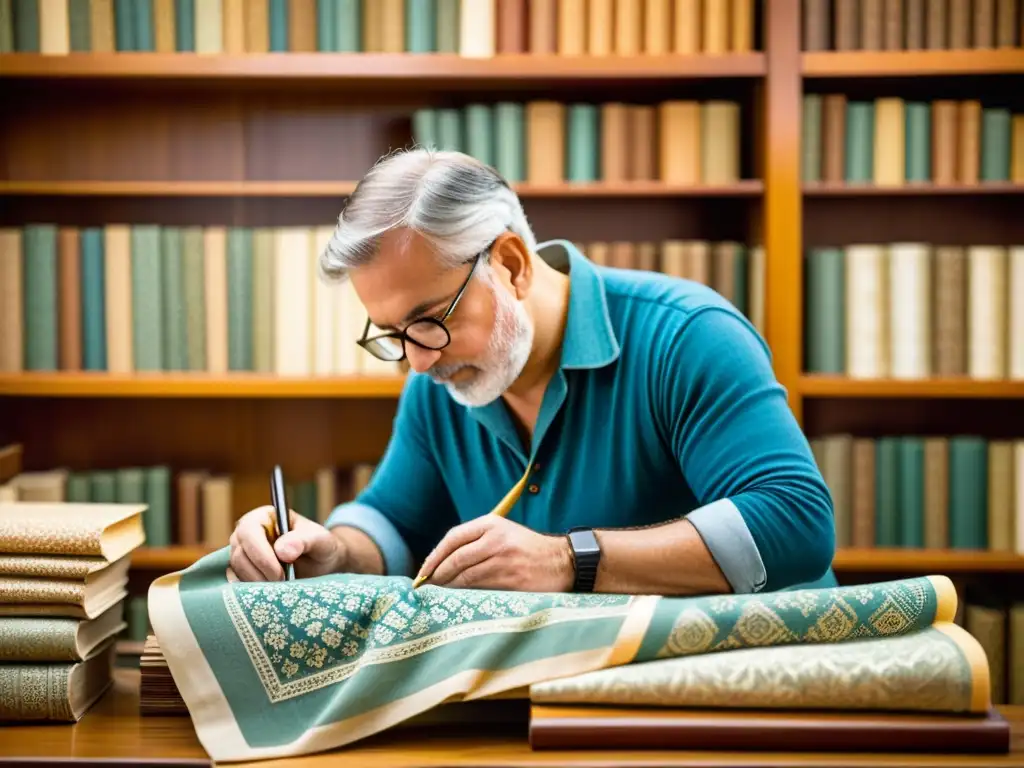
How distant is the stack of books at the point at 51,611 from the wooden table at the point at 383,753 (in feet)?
0.09

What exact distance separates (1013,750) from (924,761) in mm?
100

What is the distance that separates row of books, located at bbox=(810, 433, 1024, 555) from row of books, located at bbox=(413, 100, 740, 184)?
789mm

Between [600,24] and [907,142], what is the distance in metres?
0.82

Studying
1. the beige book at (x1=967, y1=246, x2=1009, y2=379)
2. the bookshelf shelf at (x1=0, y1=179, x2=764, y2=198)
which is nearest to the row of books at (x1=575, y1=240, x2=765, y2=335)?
the bookshelf shelf at (x1=0, y1=179, x2=764, y2=198)

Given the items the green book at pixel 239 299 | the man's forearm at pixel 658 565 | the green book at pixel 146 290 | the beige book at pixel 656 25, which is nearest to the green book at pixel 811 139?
the beige book at pixel 656 25

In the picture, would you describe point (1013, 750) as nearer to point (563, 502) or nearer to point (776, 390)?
point (776, 390)

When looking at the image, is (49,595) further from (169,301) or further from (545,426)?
(169,301)

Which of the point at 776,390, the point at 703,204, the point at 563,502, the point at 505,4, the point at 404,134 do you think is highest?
the point at 505,4

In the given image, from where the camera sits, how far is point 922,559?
2617mm

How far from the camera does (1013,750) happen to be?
855 millimetres

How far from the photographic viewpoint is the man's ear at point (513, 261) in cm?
134

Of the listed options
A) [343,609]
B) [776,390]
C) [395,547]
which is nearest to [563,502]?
[395,547]

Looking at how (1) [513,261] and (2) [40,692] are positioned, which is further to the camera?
(1) [513,261]

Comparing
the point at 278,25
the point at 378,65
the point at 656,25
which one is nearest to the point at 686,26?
the point at 656,25
